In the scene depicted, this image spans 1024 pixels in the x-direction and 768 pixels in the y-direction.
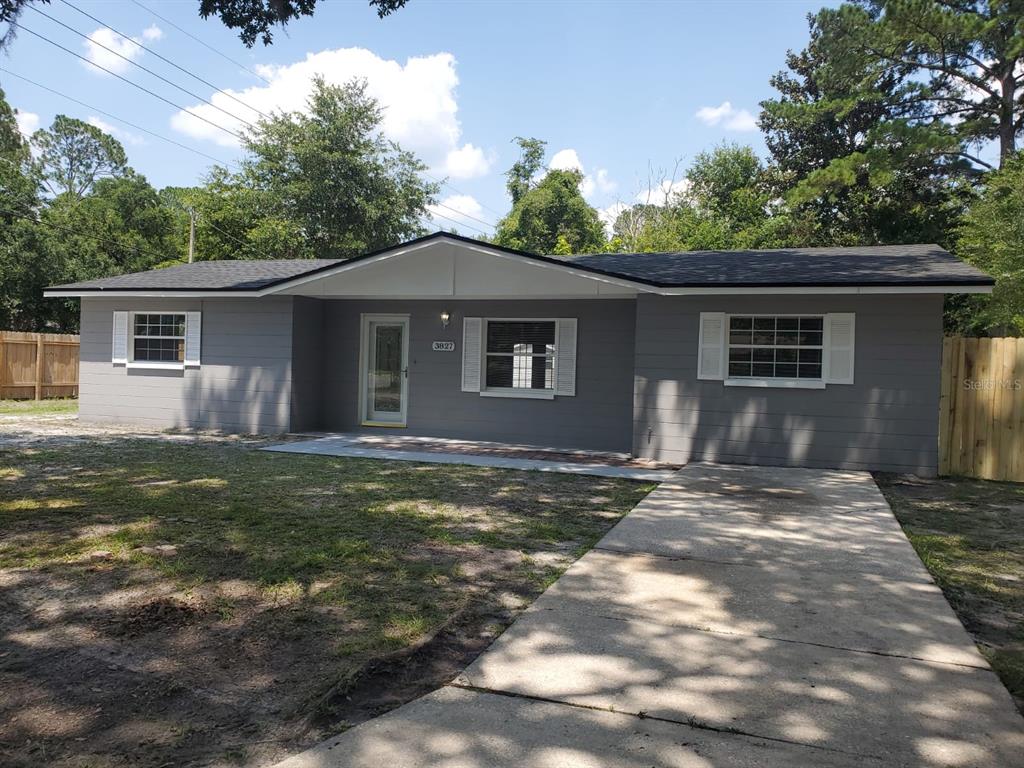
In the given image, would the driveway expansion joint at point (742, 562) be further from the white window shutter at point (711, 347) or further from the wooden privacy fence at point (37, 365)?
the wooden privacy fence at point (37, 365)

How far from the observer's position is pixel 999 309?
1515 cm

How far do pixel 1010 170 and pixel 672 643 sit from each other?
17838 mm

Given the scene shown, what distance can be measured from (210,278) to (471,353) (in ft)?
17.9

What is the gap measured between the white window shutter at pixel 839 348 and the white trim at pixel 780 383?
5.7 inches

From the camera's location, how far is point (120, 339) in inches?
544

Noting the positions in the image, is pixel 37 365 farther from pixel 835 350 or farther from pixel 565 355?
pixel 835 350

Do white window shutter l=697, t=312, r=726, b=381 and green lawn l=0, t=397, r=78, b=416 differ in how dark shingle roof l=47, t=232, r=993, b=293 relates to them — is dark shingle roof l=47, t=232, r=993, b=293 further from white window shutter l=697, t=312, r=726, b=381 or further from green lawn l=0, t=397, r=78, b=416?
green lawn l=0, t=397, r=78, b=416

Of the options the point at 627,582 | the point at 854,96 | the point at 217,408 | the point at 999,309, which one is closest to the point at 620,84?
the point at 854,96

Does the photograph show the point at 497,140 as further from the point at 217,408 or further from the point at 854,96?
the point at 217,408

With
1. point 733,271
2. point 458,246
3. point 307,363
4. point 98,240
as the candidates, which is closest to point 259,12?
point 458,246

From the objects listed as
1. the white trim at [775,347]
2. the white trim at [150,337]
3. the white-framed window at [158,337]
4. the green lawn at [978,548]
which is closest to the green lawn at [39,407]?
the white trim at [150,337]

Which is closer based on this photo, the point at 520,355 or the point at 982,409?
the point at 982,409

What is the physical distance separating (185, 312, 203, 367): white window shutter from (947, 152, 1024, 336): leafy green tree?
1474 cm

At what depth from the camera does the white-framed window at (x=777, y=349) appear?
982cm
